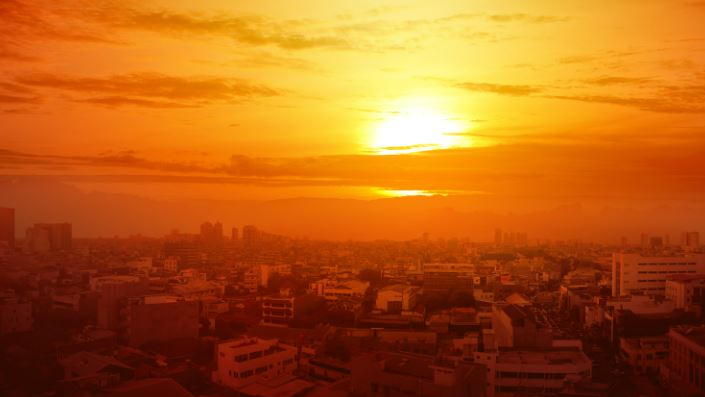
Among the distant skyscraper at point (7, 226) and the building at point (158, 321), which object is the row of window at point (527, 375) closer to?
the building at point (158, 321)

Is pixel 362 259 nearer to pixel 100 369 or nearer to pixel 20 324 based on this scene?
pixel 20 324

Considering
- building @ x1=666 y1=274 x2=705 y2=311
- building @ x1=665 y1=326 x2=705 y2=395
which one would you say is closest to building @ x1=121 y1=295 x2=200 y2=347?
building @ x1=665 y1=326 x2=705 y2=395

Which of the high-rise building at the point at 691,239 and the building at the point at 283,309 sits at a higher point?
the high-rise building at the point at 691,239

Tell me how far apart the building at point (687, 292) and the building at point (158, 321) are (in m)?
9.24

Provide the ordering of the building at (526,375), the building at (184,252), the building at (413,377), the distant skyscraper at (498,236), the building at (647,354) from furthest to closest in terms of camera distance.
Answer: the distant skyscraper at (498,236) < the building at (184,252) < the building at (647,354) < the building at (526,375) < the building at (413,377)

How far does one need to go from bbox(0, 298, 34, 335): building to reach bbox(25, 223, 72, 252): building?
3.59 m

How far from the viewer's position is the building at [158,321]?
9.63m

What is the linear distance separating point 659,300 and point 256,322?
8164mm

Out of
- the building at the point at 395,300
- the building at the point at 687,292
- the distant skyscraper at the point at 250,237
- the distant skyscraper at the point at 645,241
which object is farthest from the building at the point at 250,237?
the building at the point at 687,292

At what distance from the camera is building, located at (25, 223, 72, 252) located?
13891 millimetres

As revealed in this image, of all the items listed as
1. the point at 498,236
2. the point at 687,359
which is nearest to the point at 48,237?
the point at 687,359

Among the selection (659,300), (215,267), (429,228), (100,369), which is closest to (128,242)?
(215,267)

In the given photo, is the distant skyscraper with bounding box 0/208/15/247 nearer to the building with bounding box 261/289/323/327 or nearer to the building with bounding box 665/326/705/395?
the building with bounding box 261/289/323/327

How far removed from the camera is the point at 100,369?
6.82m
